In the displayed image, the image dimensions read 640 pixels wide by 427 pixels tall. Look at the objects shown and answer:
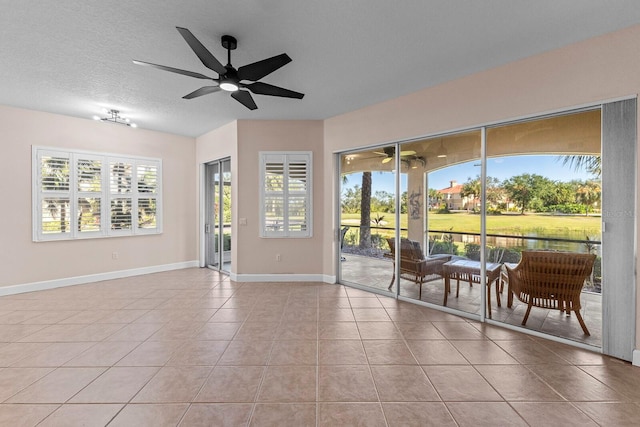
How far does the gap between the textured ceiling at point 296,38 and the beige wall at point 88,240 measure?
1053 mm

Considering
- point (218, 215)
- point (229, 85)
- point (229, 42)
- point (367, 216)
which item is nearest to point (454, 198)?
point (367, 216)

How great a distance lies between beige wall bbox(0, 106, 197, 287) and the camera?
A: 4.56 m

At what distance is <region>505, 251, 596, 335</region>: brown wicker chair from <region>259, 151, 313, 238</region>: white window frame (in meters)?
3.25

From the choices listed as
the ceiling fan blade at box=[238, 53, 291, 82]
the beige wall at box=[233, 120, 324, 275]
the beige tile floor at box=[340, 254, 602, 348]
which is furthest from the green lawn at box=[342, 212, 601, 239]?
the ceiling fan blade at box=[238, 53, 291, 82]

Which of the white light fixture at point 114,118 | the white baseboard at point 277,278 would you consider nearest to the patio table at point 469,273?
the white baseboard at point 277,278

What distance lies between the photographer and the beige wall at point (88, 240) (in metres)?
4.56

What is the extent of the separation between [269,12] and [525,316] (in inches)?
160

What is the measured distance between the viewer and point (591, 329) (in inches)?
114

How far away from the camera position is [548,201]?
3.20m

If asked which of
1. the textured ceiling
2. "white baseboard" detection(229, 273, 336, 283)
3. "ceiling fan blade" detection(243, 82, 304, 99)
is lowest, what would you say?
"white baseboard" detection(229, 273, 336, 283)

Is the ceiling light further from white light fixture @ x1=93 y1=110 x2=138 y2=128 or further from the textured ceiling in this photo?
white light fixture @ x1=93 y1=110 x2=138 y2=128

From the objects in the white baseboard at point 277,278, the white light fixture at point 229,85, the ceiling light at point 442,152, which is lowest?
the white baseboard at point 277,278

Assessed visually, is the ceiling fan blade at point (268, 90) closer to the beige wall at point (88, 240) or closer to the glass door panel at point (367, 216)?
the glass door panel at point (367, 216)

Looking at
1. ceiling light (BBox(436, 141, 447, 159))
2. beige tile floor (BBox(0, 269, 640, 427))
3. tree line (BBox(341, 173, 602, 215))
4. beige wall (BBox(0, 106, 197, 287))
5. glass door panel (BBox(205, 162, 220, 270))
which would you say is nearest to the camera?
beige tile floor (BBox(0, 269, 640, 427))
